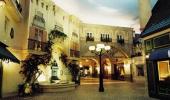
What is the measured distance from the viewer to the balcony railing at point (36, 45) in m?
14.9

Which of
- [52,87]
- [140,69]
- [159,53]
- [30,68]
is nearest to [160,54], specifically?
[159,53]

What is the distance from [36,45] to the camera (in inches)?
616

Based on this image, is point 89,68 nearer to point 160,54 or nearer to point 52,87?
point 52,87

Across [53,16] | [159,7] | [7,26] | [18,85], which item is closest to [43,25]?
[53,16]

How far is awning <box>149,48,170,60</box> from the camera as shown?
9.44 meters

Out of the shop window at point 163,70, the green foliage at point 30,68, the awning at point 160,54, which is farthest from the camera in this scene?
the green foliage at point 30,68

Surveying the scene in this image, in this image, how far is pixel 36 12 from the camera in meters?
16.3

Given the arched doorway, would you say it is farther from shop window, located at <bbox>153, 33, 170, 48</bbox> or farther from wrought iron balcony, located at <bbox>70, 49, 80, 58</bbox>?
shop window, located at <bbox>153, 33, 170, 48</bbox>

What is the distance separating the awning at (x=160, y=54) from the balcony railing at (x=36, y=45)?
9.24m

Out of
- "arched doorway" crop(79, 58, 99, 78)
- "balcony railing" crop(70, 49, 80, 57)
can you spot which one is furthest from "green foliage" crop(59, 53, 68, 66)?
"arched doorway" crop(79, 58, 99, 78)

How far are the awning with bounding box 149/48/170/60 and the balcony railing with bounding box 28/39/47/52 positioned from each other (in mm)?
9244

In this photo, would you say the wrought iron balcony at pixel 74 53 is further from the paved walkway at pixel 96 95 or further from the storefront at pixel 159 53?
the storefront at pixel 159 53

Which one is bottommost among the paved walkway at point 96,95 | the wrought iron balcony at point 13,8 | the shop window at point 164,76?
the paved walkway at point 96,95

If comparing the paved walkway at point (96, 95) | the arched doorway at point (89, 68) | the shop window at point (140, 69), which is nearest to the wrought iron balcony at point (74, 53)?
the paved walkway at point (96, 95)
